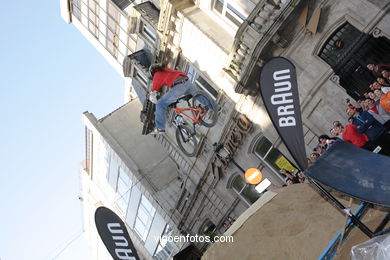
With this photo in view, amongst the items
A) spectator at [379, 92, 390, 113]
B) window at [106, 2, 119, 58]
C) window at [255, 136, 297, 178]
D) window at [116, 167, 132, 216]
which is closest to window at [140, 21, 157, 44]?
window at [106, 2, 119, 58]

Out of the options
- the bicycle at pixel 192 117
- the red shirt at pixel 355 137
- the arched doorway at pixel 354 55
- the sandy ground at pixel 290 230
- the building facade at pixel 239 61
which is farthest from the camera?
the bicycle at pixel 192 117

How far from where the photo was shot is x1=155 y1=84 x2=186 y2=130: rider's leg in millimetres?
15284

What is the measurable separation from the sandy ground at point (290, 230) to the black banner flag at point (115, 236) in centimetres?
692

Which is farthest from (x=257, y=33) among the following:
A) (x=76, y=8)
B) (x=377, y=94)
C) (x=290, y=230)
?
(x=76, y=8)

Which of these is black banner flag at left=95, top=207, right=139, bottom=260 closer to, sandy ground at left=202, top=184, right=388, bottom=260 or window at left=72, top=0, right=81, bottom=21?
sandy ground at left=202, top=184, right=388, bottom=260

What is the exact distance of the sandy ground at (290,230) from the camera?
8367 millimetres

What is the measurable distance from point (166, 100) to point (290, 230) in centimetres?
827

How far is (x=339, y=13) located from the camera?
1362 cm

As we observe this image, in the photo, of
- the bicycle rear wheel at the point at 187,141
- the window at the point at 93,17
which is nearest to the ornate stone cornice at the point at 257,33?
the bicycle rear wheel at the point at 187,141

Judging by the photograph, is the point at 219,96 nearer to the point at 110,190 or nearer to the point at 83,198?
the point at 110,190

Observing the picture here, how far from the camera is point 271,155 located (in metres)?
17.5

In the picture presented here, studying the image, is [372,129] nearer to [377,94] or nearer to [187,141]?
[377,94]

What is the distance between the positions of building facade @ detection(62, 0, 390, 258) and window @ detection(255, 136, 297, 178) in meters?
0.05

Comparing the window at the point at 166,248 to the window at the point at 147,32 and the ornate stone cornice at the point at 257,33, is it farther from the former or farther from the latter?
the ornate stone cornice at the point at 257,33
